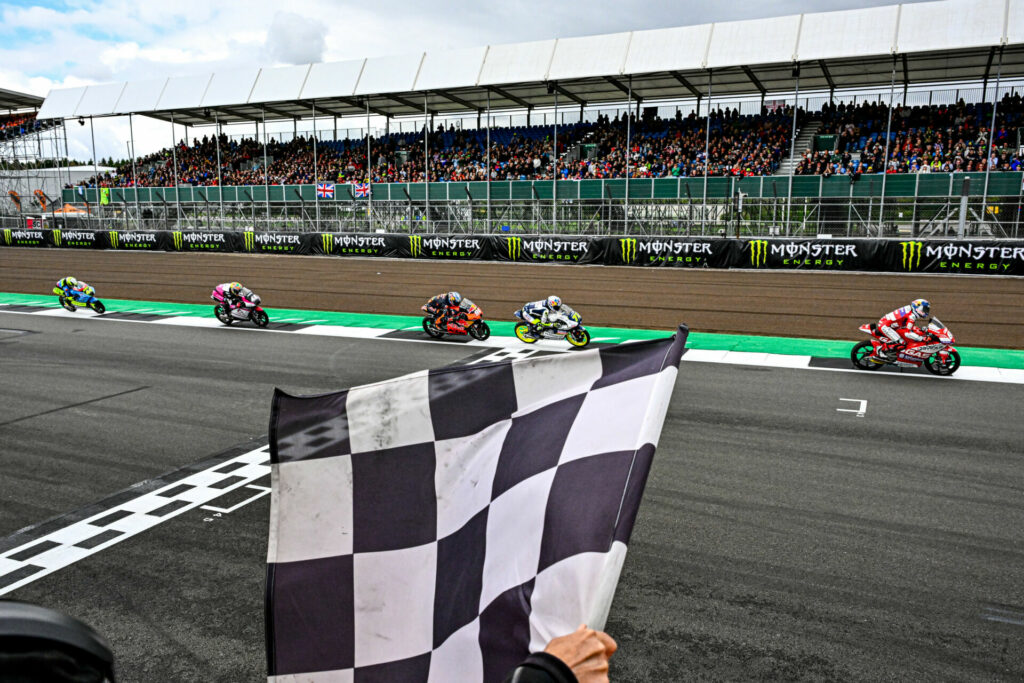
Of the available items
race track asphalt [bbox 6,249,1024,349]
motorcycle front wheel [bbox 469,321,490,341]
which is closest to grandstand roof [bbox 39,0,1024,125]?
race track asphalt [bbox 6,249,1024,349]

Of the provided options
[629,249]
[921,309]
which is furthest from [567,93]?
[921,309]

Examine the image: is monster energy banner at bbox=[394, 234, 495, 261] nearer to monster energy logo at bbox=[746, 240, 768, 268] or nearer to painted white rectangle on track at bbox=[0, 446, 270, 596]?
monster energy logo at bbox=[746, 240, 768, 268]

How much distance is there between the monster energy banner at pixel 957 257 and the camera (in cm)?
2361

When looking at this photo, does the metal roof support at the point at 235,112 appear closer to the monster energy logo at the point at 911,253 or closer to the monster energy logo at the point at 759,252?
the monster energy logo at the point at 759,252

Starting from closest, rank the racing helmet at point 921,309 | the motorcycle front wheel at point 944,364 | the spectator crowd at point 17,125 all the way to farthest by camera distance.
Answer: the racing helmet at point 921,309, the motorcycle front wheel at point 944,364, the spectator crowd at point 17,125

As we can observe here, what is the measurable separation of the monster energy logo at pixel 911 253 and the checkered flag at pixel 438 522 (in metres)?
25.7

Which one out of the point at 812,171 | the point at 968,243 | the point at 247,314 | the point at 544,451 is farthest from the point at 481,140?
the point at 544,451

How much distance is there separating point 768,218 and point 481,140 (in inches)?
823

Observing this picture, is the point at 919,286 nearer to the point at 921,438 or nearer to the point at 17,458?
the point at 921,438

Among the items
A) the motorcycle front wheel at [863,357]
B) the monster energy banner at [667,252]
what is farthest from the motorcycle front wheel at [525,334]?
the monster energy banner at [667,252]

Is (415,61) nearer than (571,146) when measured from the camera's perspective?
Yes

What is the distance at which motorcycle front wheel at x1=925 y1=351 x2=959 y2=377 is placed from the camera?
37.4 ft

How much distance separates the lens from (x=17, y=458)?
314 inches

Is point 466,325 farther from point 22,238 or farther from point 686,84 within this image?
point 22,238
